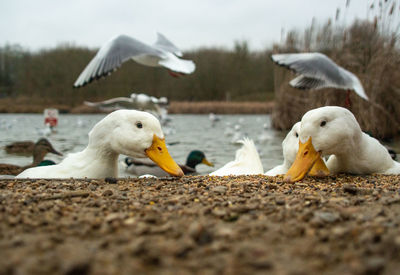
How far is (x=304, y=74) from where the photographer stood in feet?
21.7

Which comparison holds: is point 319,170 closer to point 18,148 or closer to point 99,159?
point 99,159

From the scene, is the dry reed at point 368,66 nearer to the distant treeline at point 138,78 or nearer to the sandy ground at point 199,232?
the sandy ground at point 199,232

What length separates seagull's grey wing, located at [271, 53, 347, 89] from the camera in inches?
261

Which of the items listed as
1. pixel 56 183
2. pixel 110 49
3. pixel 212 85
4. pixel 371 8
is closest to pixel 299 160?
pixel 56 183

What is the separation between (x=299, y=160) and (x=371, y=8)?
15.5 ft

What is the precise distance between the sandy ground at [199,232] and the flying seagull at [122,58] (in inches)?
109

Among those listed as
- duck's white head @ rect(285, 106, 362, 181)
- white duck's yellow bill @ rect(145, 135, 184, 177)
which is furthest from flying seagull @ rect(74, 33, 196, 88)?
duck's white head @ rect(285, 106, 362, 181)

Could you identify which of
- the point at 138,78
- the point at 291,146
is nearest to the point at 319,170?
the point at 291,146

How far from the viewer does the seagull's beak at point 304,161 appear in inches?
120

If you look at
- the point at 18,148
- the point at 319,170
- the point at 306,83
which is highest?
the point at 306,83

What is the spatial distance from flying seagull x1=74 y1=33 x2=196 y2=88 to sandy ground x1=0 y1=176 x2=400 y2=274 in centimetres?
278

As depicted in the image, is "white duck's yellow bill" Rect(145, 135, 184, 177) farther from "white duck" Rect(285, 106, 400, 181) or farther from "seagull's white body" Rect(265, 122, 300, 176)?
"seagull's white body" Rect(265, 122, 300, 176)

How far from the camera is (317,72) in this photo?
6.69 metres

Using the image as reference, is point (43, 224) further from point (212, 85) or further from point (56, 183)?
point (212, 85)
